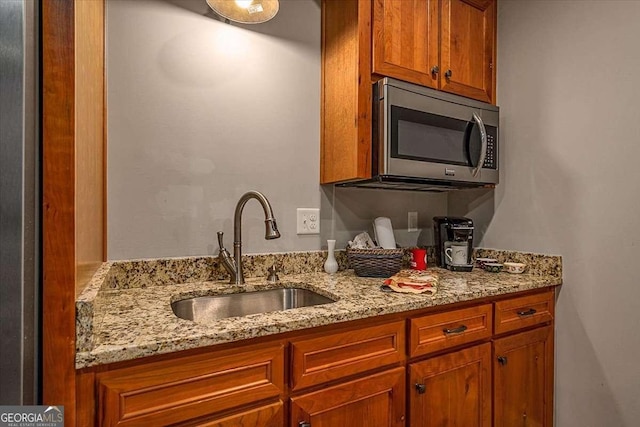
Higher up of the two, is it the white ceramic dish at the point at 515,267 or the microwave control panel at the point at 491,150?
the microwave control panel at the point at 491,150

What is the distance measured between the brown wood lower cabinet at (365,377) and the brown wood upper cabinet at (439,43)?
3.33 ft

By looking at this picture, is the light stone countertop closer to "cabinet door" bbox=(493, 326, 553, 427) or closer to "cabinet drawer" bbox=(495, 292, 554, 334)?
"cabinet drawer" bbox=(495, 292, 554, 334)

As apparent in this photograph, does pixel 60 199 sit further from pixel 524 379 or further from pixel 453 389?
pixel 524 379

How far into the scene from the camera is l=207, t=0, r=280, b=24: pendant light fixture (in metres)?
1.32

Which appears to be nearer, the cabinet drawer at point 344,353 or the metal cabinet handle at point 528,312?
the cabinet drawer at point 344,353

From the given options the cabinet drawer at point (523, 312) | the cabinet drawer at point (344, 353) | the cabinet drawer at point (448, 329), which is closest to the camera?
the cabinet drawer at point (344, 353)

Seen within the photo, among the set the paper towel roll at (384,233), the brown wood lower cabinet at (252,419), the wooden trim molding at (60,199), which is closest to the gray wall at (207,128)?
the paper towel roll at (384,233)

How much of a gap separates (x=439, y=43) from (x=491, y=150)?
0.58 metres

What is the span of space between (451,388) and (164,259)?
1.19 m

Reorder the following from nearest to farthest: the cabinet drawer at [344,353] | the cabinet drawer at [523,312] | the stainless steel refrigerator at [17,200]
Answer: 1. the stainless steel refrigerator at [17,200]
2. the cabinet drawer at [344,353]
3. the cabinet drawer at [523,312]

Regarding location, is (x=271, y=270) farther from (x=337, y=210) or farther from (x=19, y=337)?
(x=19, y=337)

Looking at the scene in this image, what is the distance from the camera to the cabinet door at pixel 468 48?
5.52 feet

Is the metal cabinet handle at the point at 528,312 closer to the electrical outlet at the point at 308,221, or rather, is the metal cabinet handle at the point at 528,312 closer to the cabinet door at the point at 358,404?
the cabinet door at the point at 358,404

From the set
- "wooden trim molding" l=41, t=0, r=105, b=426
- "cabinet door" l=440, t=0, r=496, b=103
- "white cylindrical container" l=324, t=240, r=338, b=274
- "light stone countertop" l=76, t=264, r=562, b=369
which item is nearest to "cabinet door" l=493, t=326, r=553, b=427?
"light stone countertop" l=76, t=264, r=562, b=369
